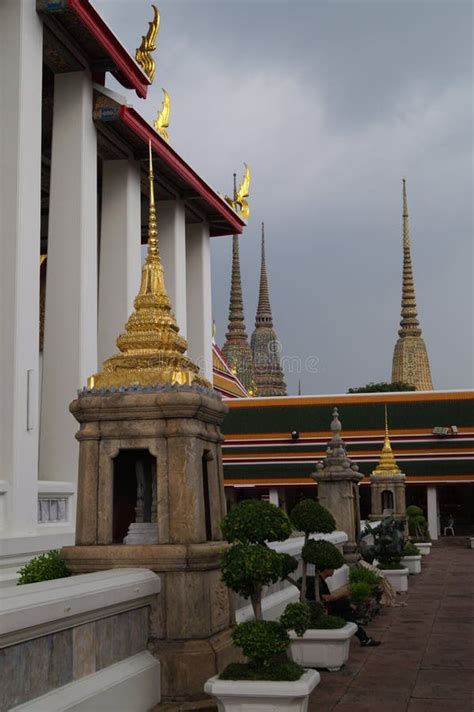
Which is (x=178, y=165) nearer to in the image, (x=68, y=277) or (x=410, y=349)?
(x=68, y=277)

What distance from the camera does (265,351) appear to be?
76.2 metres

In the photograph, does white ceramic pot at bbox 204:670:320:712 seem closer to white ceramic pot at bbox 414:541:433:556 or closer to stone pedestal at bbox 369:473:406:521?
white ceramic pot at bbox 414:541:433:556

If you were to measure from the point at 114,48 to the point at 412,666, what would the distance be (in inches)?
455

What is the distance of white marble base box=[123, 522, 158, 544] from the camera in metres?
8.54

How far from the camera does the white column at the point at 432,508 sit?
132 feet

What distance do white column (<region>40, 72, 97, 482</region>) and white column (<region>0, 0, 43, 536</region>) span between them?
1.93 m

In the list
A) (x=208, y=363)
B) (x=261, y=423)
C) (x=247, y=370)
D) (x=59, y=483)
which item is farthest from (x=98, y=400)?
(x=247, y=370)

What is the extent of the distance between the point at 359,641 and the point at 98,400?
207 inches

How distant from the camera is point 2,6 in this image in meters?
14.9

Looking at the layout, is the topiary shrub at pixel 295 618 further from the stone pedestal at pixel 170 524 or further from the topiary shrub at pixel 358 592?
the topiary shrub at pixel 358 592

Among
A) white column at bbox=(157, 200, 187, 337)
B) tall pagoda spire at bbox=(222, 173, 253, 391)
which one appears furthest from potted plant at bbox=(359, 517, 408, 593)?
tall pagoda spire at bbox=(222, 173, 253, 391)

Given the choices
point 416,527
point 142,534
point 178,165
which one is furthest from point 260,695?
point 416,527

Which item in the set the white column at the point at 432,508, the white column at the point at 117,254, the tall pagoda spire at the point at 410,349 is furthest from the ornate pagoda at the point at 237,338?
the white column at the point at 117,254

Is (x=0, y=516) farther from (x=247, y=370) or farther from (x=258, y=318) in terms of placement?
(x=258, y=318)
